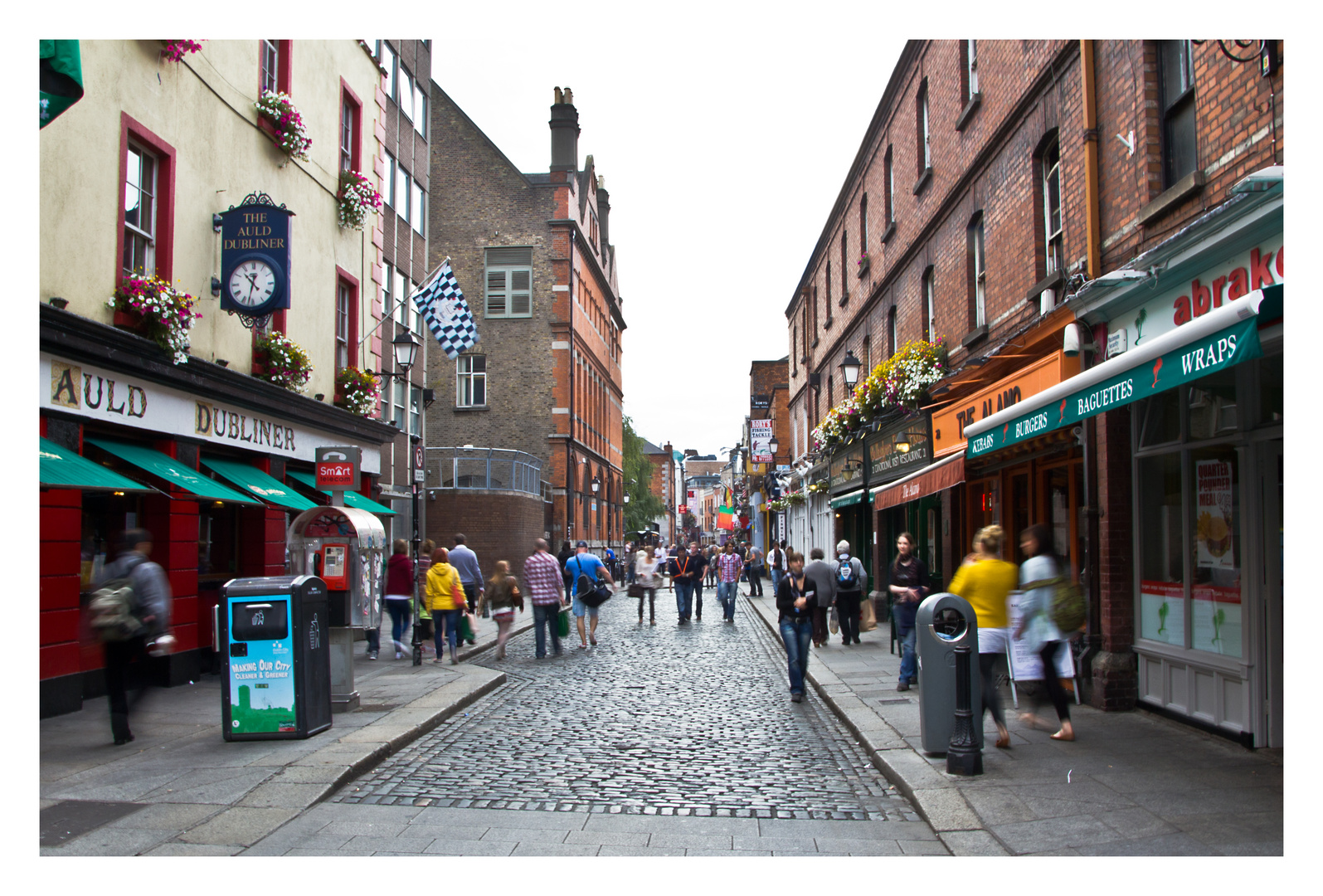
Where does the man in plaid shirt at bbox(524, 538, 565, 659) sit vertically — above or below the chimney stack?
below

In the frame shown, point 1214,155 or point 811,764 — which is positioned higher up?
point 1214,155

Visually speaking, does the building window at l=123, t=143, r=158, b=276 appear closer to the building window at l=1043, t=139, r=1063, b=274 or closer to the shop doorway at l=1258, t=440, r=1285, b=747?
the building window at l=1043, t=139, r=1063, b=274

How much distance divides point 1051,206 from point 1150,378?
5987 millimetres

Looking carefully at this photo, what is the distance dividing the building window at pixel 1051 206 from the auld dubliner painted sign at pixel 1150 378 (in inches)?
127

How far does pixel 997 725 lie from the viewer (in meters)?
7.59

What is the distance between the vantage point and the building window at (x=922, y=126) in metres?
16.8

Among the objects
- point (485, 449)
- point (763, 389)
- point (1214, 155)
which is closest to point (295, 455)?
point (1214, 155)

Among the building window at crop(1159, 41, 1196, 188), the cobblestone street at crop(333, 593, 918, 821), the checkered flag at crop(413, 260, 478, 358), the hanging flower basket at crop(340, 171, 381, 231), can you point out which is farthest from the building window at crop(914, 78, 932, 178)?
the hanging flower basket at crop(340, 171, 381, 231)

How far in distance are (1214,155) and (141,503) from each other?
1171cm

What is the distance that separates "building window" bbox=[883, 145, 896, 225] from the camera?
19.5 metres

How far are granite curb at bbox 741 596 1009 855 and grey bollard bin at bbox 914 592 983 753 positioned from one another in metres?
0.26

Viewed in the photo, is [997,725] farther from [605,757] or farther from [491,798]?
[491,798]

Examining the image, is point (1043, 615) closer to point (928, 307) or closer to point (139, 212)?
point (928, 307)

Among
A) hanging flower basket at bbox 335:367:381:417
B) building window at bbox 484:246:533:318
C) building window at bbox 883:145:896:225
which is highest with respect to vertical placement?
building window at bbox 484:246:533:318
